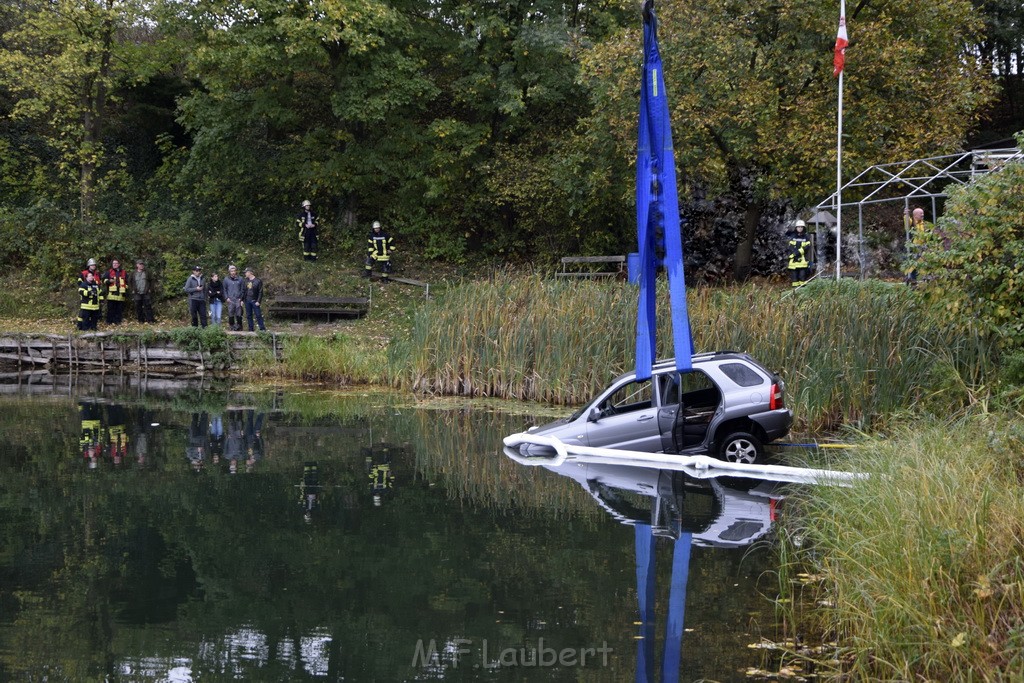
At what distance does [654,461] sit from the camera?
15.8 metres

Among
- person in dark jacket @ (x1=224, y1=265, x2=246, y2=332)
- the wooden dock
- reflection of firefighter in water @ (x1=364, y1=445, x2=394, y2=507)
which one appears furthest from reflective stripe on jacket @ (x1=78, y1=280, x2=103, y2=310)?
reflection of firefighter in water @ (x1=364, y1=445, x2=394, y2=507)

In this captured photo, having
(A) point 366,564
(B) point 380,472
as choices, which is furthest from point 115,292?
(A) point 366,564

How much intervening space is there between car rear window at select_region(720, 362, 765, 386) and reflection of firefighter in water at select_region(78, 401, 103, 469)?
9.01 m

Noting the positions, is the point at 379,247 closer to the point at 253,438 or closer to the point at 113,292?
the point at 113,292

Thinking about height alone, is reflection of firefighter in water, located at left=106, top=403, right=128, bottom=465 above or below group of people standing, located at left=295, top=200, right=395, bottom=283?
below

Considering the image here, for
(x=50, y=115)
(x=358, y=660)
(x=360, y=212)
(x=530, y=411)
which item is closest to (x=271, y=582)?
(x=358, y=660)

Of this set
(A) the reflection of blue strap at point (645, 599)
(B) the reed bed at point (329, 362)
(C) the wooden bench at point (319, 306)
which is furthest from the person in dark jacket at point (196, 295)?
(A) the reflection of blue strap at point (645, 599)

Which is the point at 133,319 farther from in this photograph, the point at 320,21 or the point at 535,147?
the point at 535,147

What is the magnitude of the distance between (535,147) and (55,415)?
18748 mm

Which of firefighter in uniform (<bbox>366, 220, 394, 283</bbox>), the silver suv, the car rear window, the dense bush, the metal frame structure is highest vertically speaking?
the metal frame structure

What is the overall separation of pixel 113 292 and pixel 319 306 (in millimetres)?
5698

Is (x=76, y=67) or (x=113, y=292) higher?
(x=76, y=67)

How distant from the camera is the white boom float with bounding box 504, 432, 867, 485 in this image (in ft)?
46.9

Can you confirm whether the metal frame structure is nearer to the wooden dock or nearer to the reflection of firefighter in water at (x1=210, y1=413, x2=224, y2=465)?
the reflection of firefighter in water at (x1=210, y1=413, x2=224, y2=465)
